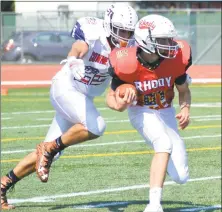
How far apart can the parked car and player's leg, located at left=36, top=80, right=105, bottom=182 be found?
16644mm

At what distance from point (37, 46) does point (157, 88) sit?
1771 cm

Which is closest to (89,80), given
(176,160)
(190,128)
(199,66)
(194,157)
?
(176,160)

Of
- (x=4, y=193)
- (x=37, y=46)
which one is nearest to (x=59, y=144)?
(x=4, y=193)

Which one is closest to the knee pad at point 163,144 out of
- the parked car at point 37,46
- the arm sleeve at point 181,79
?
the arm sleeve at point 181,79

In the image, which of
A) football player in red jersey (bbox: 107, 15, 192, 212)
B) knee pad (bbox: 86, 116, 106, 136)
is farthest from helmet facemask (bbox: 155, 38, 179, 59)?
knee pad (bbox: 86, 116, 106, 136)

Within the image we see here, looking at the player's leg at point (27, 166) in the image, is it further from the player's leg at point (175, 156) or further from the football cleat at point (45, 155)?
the player's leg at point (175, 156)

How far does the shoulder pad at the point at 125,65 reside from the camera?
607cm

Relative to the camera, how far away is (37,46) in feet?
77.8

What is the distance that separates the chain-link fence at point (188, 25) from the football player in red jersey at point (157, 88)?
18.0 meters

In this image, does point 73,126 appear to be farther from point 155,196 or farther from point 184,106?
point 155,196

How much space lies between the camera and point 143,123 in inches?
246

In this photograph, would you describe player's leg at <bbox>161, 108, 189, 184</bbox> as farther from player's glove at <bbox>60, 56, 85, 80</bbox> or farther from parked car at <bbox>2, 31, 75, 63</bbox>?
parked car at <bbox>2, 31, 75, 63</bbox>

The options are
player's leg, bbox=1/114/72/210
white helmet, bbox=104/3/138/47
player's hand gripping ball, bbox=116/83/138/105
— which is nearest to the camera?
player's hand gripping ball, bbox=116/83/138/105

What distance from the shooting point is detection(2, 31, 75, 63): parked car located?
23516 mm
